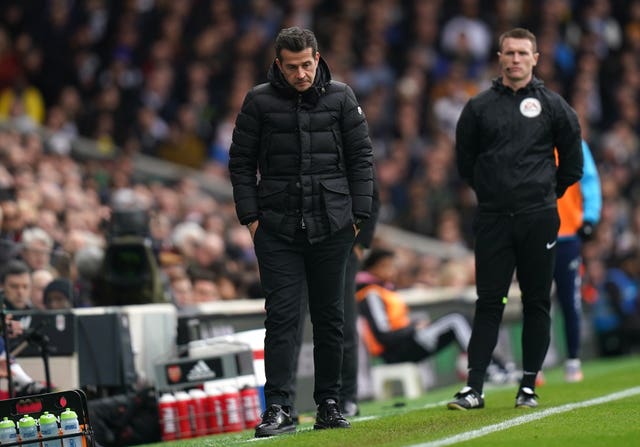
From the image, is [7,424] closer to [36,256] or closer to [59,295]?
[59,295]

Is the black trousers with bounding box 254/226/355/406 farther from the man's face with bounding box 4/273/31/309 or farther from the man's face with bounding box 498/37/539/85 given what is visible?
the man's face with bounding box 4/273/31/309

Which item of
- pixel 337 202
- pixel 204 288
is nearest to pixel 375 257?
→ pixel 204 288

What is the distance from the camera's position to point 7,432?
8406 mm

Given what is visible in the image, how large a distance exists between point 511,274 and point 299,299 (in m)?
1.71

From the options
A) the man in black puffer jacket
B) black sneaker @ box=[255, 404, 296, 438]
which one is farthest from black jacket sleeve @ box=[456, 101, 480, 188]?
black sneaker @ box=[255, 404, 296, 438]

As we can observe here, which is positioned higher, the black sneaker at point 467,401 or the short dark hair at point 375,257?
the short dark hair at point 375,257

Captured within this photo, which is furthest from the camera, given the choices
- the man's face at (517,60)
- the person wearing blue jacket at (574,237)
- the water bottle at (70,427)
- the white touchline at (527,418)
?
the person wearing blue jacket at (574,237)

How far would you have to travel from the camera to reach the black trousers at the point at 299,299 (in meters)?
8.57

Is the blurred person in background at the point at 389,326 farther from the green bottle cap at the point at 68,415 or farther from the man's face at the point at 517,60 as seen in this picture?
the green bottle cap at the point at 68,415

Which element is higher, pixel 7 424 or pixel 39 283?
pixel 39 283

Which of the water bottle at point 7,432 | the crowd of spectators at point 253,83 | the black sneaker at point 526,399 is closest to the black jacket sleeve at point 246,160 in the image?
the water bottle at point 7,432

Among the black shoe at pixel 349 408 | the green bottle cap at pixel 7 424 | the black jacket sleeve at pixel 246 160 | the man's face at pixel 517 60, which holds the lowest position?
the black shoe at pixel 349 408

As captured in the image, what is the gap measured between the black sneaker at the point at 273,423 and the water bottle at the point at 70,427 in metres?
0.98

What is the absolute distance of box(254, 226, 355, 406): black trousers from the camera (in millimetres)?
8570
